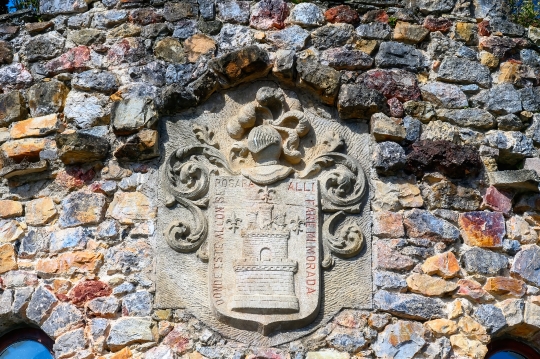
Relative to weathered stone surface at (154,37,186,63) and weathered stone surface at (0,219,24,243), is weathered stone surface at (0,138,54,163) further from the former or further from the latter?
weathered stone surface at (154,37,186,63)

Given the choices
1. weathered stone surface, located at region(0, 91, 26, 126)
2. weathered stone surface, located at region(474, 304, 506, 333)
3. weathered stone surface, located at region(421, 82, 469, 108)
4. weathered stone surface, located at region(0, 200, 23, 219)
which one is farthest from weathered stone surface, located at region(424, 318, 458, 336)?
weathered stone surface, located at region(0, 91, 26, 126)

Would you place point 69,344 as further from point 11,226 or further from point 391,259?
point 391,259

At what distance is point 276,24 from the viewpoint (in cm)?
769

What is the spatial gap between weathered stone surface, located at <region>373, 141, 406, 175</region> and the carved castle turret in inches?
30.9

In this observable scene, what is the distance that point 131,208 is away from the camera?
717cm

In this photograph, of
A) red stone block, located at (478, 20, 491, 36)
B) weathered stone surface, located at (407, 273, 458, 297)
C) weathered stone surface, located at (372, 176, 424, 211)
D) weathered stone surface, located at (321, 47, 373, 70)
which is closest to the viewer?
weathered stone surface, located at (407, 273, 458, 297)

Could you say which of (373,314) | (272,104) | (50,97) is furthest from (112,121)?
(373,314)

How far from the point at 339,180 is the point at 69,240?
1770mm

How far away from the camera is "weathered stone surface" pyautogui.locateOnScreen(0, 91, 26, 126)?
762 cm

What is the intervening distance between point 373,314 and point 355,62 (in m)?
1.76

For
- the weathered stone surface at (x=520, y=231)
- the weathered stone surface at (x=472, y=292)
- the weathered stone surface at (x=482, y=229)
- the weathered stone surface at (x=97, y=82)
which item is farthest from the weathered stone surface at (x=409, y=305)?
the weathered stone surface at (x=97, y=82)

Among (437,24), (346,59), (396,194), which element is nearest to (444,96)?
(437,24)

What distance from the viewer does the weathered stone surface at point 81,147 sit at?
285 inches

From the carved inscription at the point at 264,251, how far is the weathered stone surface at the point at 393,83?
33.6 inches
